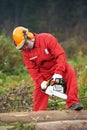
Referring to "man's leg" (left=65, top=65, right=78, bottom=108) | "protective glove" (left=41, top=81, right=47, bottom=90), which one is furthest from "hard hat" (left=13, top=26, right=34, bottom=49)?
"man's leg" (left=65, top=65, right=78, bottom=108)

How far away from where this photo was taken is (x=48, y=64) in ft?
27.9

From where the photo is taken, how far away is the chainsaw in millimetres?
7992

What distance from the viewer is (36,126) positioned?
730 cm

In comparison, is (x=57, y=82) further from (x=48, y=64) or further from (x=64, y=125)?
(x=64, y=125)

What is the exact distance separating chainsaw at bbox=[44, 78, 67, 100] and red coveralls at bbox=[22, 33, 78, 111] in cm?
14

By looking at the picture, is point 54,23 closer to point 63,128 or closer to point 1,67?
point 1,67

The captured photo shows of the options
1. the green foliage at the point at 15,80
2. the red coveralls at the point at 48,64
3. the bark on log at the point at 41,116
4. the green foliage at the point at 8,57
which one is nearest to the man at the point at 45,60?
the red coveralls at the point at 48,64

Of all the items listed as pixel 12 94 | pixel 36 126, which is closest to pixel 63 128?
pixel 36 126

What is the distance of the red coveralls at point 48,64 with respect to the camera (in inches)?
320

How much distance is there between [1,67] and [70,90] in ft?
21.0

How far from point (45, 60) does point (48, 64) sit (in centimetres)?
11

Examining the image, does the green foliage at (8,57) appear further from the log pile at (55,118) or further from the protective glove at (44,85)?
the log pile at (55,118)

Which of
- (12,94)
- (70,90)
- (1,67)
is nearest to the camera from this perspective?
(70,90)

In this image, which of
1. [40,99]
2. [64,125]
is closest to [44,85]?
[40,99]
